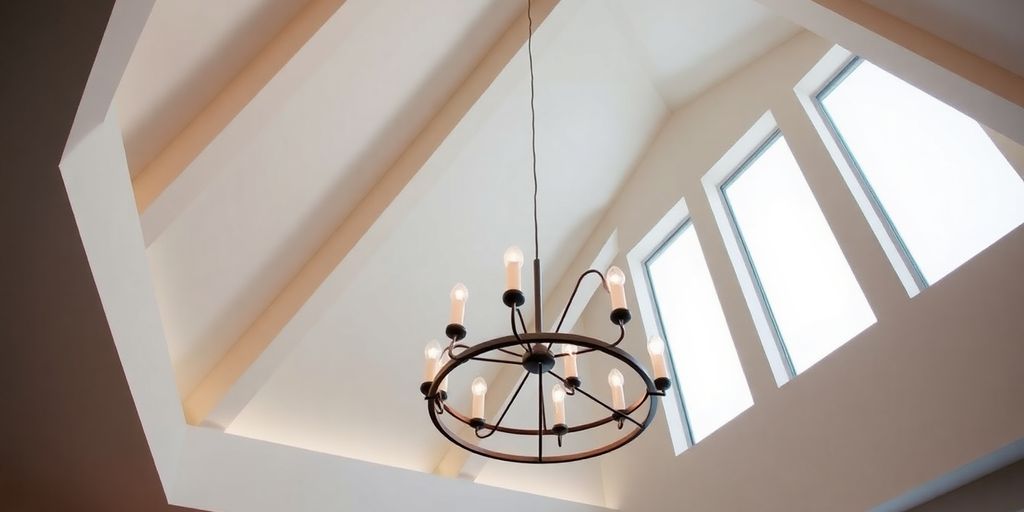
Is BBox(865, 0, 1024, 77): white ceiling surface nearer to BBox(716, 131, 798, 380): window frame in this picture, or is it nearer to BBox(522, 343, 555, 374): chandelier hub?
BBox(522, 343, 555, 374): chandelier hub

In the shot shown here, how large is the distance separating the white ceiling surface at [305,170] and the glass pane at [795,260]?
6.76 ft

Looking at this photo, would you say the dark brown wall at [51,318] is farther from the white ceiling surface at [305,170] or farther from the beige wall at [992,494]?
the beige wall at [992,494]

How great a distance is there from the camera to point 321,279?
3650mm

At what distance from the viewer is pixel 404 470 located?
424 centimetres

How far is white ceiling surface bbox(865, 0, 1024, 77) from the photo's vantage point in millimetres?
2109

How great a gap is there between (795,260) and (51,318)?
383 centimetres

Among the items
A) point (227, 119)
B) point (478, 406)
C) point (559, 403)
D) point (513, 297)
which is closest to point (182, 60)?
point (227, 119)

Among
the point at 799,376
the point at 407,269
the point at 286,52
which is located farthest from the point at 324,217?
the point at 799,376

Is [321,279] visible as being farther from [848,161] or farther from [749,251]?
[848,161]

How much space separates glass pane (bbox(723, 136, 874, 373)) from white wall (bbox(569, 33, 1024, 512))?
0.19 metres

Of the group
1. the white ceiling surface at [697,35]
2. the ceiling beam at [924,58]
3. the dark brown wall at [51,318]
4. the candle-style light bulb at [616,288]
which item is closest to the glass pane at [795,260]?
the white ceiling surface at [697,35]

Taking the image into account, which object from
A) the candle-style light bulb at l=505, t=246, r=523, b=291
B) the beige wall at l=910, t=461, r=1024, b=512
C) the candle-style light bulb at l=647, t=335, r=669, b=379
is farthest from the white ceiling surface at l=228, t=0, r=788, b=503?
the beige wall at l=910, t=461, r=1024, b=512

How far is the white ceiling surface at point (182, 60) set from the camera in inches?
97.1

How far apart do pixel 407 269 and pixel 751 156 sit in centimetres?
253
